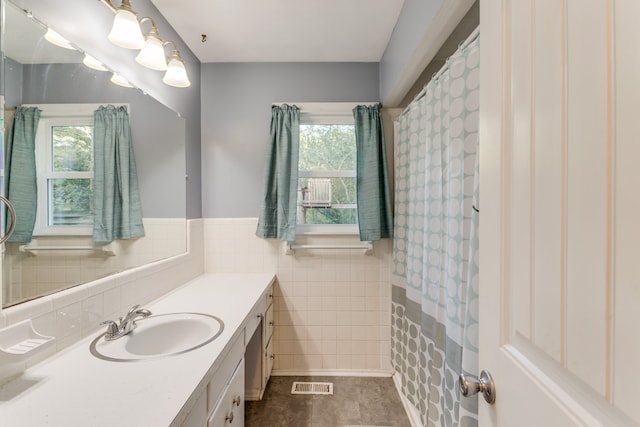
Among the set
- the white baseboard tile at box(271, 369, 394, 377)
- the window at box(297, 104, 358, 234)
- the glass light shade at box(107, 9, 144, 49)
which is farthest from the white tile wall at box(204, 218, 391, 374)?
the glass light shade at box(107, 9, 144, 49)

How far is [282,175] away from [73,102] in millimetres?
1192

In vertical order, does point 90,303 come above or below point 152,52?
below

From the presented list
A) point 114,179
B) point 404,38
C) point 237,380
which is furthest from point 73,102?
Answer: point 404,38

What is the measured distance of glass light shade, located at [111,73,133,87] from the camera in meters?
1.25

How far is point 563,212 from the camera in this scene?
42 cm

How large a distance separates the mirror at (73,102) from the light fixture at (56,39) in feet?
0.05

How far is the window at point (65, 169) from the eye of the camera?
938mm

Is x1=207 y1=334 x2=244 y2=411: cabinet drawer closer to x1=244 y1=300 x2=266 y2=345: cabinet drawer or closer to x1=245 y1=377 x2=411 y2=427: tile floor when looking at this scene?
x1=244 y1=300 x2=266 y2=345: cabinet drawer

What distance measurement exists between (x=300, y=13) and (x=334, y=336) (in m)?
2.28

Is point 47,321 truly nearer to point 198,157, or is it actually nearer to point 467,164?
point 198,157

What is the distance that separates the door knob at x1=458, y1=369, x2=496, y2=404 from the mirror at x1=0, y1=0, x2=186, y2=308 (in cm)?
131

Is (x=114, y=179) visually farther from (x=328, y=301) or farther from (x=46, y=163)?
(x=328, y=301)

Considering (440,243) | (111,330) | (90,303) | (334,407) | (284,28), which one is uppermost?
(284,28)

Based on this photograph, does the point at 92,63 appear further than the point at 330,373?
No
